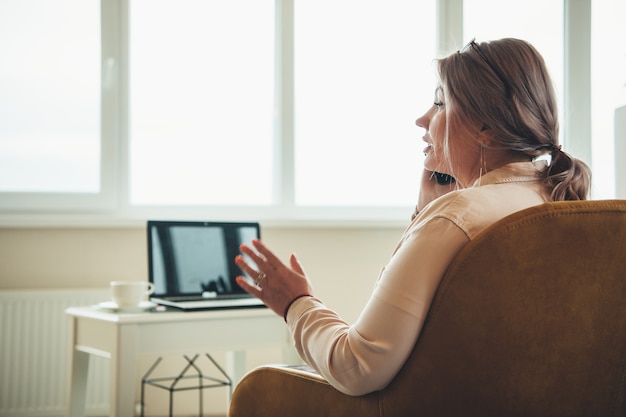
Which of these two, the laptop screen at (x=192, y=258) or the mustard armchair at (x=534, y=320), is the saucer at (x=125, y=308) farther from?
the mustard armchair at (x=534, y=320)

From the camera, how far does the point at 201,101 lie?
10.0 ft

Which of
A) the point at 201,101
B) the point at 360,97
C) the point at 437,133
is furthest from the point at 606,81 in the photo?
the point at 437,133

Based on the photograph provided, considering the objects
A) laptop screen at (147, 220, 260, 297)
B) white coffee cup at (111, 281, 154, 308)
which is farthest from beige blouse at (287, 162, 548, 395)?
laptop screen at (147, 220, 260, 297)

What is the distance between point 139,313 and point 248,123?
1.45 metres

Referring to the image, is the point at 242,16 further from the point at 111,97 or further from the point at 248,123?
the point at 111,97

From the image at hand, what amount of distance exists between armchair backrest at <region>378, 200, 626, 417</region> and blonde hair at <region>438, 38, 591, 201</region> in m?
0.20

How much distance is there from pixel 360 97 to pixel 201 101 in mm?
792

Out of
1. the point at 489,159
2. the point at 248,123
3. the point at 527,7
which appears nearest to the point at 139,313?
the point at 489,159

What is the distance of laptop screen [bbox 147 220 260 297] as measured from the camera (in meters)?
2.15

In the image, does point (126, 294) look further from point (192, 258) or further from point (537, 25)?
point (537, 25)

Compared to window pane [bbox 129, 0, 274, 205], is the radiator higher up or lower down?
lower down

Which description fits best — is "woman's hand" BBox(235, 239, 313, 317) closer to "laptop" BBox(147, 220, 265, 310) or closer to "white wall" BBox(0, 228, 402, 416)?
"laptop" BBox(147, 220, 265, 310)

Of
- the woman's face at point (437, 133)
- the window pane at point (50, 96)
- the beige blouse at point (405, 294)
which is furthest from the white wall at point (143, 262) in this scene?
the beige blouse at point (405, 294)

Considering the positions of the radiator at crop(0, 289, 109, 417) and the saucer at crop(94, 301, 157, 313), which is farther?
the radiator at crop(0, 289, 109, 417)
